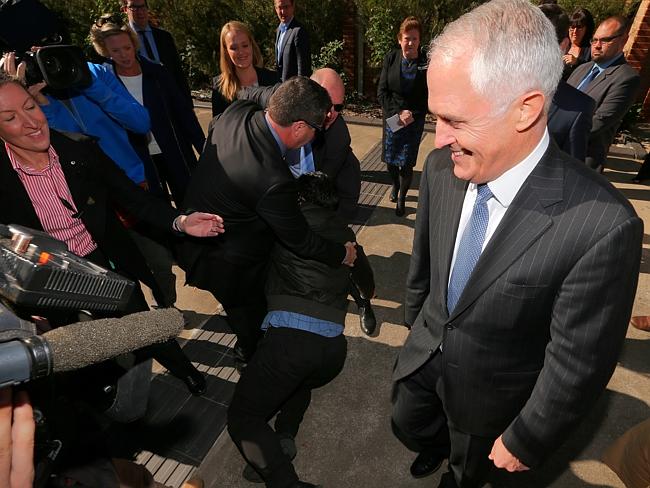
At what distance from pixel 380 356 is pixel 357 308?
0.61 meters

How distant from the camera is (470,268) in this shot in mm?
1742

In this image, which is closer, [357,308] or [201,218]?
[201,218]

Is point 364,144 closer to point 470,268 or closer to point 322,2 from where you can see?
point 322,2

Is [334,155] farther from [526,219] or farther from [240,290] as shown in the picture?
[526,219]

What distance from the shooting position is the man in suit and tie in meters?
1.29

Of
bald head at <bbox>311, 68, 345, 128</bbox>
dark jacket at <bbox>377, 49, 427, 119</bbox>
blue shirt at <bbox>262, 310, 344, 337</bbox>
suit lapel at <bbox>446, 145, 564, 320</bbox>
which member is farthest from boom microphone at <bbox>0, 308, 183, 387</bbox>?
Result: dark jacket at <bbox>377, 49, 427, 119</bbox>

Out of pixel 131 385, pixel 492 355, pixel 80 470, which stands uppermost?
pixel 492 355

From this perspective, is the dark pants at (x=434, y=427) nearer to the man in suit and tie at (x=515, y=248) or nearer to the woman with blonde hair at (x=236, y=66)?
the man in suit and tie at (x=515, y=248)

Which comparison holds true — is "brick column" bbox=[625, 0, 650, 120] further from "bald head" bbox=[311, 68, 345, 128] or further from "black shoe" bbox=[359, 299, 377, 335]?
"black shoe" bbox=[359, 299, 377, 335]

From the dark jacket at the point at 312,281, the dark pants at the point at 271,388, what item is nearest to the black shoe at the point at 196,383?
the dark pants at the point at 271,388

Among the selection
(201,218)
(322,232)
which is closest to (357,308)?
(322,232)

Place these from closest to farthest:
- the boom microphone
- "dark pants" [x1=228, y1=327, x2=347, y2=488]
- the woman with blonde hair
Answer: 1. the boom microphone
2. "dark pants" [x1=228, y1=327, x2=347, y2=488]
3. the woman with blonde hair

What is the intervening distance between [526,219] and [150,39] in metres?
4.69

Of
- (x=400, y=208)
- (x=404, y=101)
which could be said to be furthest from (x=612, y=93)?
(x=400, y=208)
